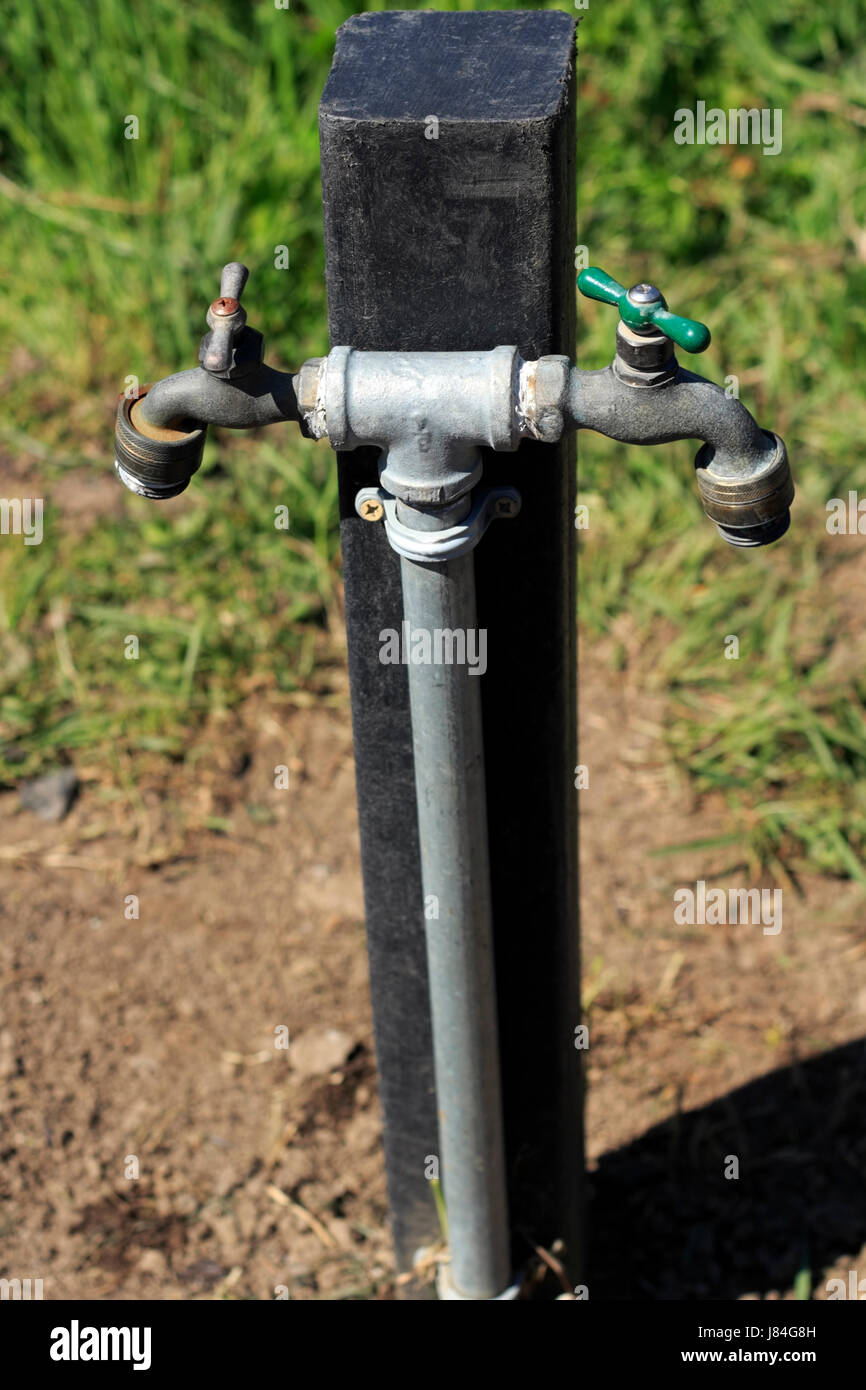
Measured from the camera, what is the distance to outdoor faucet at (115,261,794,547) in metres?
1.37

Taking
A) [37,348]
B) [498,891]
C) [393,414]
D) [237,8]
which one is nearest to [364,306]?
[393,414]

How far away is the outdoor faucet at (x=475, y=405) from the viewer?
4.48ft

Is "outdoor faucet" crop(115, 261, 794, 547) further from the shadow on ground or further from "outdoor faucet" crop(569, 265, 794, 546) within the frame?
the shadow on ground

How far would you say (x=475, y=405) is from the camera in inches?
53.8

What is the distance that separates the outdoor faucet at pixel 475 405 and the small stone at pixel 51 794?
182 cm

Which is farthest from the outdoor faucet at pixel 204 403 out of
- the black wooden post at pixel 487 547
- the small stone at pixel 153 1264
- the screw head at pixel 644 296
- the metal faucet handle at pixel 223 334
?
the small stone at pixel 153 1264

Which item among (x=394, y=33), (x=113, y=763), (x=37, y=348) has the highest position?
(x=394, y=33)

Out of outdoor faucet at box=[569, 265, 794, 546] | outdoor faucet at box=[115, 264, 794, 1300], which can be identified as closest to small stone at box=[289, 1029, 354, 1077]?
outdoor faucet at box=[115, 264, 794, 1300]

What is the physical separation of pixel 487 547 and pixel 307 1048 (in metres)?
1.44

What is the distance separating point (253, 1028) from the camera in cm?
284

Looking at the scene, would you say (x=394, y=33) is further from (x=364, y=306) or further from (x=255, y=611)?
(x=255, y=611)

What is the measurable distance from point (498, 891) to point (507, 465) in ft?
1.99

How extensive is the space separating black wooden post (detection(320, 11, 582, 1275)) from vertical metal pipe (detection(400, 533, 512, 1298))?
10cm

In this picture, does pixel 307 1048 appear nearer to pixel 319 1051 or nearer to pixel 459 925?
pixel 319 1051
